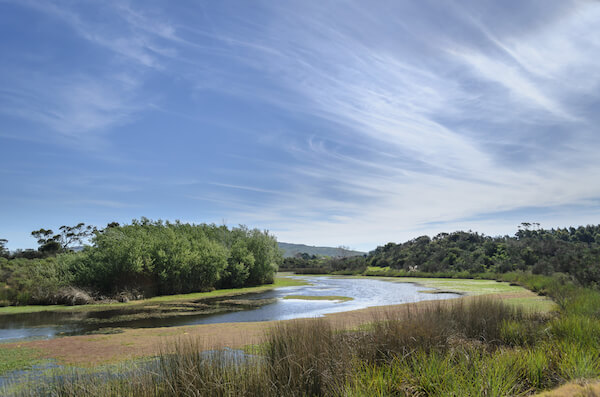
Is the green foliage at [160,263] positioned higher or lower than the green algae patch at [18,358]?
higher

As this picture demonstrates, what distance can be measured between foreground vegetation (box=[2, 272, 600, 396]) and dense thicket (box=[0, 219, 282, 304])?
24593mm

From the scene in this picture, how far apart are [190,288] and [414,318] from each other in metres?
32.3

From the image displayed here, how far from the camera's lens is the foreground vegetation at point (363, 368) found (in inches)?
239

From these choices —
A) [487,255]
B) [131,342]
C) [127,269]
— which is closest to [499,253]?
[487,255]

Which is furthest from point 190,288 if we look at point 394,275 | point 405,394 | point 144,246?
point 394,275

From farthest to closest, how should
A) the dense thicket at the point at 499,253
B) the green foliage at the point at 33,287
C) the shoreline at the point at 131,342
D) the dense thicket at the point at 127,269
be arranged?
1. the dense thicket at the point at 499,253
2. the dense thicket at the point at 127,269
3. the green foliage at the point at 33,287
4. the shoreline at the point at 131,342

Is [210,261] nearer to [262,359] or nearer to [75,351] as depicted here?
[75,351]

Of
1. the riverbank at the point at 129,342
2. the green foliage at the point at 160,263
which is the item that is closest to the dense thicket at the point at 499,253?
the riverbank at the point at 129,342

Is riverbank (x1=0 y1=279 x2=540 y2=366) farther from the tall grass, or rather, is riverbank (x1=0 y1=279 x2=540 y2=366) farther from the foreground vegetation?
the tall grass

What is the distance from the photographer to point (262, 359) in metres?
7.14

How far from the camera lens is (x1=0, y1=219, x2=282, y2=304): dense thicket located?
2777cm

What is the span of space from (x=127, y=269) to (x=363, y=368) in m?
29.2

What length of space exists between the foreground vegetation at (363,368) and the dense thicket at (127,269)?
2459 cm

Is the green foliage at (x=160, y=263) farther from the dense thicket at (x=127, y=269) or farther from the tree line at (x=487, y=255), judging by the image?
the tree line at (x=487, y=255)
